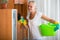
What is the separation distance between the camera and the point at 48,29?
1.58m

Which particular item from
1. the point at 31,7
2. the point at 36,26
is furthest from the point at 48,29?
the point at 31,7

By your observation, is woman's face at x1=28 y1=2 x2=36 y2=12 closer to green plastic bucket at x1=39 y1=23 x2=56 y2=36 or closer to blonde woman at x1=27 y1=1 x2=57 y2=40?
blonde woman at x1=27 y1=1 x2=57 y2=40

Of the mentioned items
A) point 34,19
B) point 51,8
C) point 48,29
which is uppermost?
point 51,8

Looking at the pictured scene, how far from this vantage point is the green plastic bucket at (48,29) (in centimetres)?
157

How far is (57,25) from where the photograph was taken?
5.14 ft

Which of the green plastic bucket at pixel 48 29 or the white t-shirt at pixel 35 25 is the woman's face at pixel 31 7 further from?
the green plastic bucket at pixel 48 29

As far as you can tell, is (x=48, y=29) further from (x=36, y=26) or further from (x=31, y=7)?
(x=31, y=7)

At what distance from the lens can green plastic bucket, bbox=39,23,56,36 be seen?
5.16 ft

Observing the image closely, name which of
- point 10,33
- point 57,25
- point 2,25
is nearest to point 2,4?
point 2,25

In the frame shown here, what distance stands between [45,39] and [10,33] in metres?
0.38

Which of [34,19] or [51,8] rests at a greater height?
[51,8]

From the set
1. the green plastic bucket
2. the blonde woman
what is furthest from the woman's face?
the green plastic bucket

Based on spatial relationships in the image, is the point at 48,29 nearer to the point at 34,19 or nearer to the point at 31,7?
the point at 34,19

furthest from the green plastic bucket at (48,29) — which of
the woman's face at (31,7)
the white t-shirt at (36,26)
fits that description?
the woman's face at (31,7)
